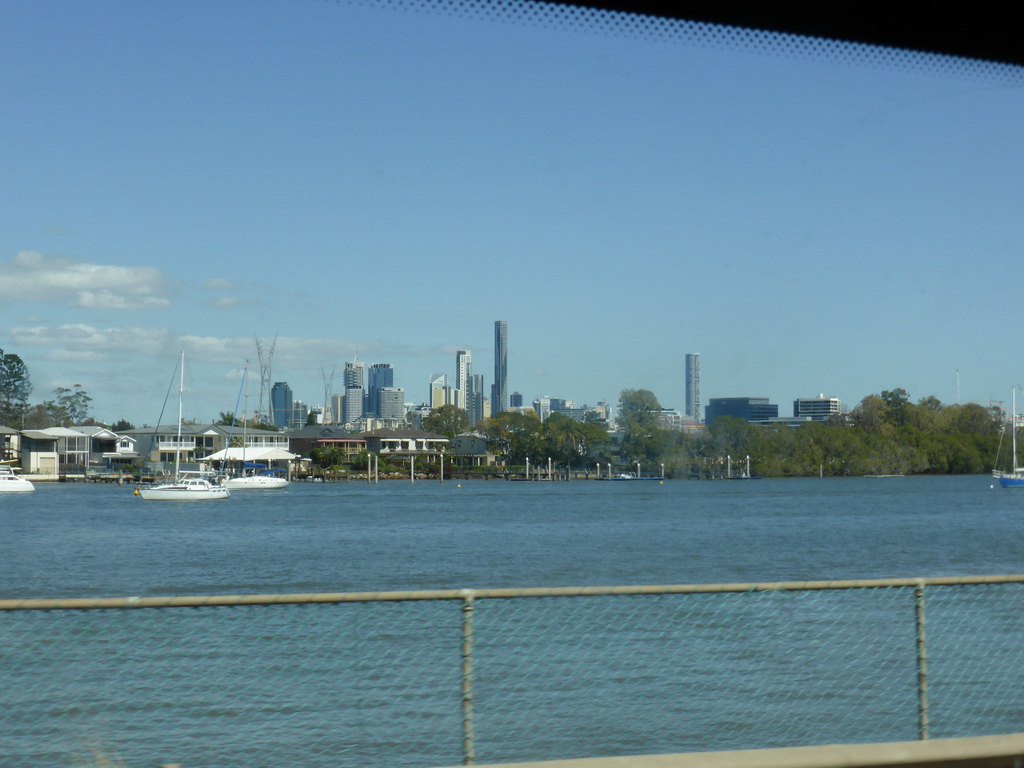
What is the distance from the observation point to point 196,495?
313 feet

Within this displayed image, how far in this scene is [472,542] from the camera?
54.2 meters

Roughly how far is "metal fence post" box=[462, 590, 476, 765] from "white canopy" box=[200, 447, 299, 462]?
127 m

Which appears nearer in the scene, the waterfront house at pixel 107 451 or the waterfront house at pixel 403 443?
the waterfront house at pixel 107 451

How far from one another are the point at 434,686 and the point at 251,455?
131m

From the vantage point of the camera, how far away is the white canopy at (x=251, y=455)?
135125mm

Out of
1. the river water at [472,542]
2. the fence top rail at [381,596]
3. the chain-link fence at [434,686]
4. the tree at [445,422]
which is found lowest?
the river water at [472,542]

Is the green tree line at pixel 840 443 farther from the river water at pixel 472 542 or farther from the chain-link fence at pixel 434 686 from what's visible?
the chain-link fence at pixel 434 686

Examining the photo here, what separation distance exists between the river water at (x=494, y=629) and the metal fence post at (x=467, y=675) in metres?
0.89

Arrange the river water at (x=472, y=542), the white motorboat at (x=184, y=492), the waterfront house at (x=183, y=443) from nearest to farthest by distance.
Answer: the river water at (x=472, y=542) < the white motorboat at (x=184, y=492) < the waterfront house at (x=183, y=443)

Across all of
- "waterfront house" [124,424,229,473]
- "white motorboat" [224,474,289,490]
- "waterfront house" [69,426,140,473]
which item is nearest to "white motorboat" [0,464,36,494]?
"white motorboat" [224,474,289,490]

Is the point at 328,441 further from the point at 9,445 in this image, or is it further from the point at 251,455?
the point at 9,445

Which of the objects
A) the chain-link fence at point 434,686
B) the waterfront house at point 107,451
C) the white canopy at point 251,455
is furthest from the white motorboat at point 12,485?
the chain-link fence at point 434,686

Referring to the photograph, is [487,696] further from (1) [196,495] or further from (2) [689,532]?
(1) [196,495]

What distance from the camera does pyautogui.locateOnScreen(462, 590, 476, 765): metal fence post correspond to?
569 centimetres
